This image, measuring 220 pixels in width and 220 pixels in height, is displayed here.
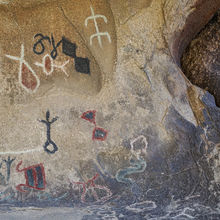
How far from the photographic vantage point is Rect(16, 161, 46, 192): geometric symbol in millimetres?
1662

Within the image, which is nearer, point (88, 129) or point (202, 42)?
point (88, 129)

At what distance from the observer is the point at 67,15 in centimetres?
171

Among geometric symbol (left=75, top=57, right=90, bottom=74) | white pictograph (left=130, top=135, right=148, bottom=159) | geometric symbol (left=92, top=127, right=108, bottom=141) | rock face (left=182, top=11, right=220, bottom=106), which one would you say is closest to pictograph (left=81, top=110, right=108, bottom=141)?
geometric symbol (left=92, top=127, right=108, bottom=141)

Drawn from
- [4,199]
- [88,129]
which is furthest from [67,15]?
[4,199]

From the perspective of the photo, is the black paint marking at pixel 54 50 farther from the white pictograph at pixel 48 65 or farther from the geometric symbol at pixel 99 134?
the geometric symbol at pixel 99 134

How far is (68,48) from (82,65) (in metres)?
0.12

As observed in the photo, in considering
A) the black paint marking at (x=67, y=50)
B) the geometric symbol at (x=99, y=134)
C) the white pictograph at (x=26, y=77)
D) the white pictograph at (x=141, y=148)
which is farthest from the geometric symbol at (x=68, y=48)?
the white pictograph at (x=141, y=148)

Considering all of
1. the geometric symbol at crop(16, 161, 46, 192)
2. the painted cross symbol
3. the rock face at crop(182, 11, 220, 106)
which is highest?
the rock face at crop(182, 11, 220, 106)

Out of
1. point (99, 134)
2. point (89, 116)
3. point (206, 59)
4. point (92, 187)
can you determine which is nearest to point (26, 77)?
point (89, 116)

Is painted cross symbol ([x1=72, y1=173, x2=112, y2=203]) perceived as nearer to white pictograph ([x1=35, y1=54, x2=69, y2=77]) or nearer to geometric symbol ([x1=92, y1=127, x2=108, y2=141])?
geometric symbol ([x1=92, y1=127, x2=108, y2=141])

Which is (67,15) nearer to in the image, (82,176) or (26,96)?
(26,96)

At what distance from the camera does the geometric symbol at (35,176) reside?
166cm

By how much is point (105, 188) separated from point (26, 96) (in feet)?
2.21

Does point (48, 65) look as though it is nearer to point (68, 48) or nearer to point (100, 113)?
point (68, 48)
